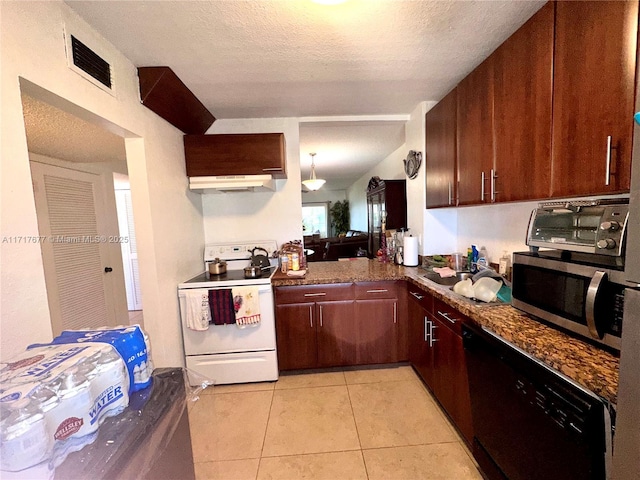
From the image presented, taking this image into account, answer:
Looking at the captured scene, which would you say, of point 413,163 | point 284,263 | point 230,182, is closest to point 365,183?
point 413,163

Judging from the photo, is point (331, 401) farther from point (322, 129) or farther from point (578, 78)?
point (322, 129)

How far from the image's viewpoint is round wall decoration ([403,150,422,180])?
100 inches

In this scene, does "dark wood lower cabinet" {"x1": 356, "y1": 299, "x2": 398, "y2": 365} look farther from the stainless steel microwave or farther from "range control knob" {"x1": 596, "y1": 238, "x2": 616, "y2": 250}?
"range control knob" {"x1": 596, "y1": 238, "x2": 616, "y2": 250}

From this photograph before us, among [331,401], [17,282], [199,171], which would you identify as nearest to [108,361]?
[17,282]

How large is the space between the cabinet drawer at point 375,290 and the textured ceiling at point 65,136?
88.4 inches

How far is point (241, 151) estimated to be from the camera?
236cm

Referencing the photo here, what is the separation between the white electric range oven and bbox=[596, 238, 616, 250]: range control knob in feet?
6.21

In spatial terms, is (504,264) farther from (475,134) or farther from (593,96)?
(593,96)

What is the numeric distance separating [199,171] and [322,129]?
61.0 inches

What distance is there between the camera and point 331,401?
200 cm

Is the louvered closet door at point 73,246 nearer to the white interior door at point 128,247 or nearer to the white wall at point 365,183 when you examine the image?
the white interior door at point 128,247

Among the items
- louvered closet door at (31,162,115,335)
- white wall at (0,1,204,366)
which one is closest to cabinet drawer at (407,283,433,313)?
white wall at (0,1,204,366)

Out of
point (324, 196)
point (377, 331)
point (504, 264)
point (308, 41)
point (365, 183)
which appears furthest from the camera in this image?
point (324, 196)

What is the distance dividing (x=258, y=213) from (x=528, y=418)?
2.47m
